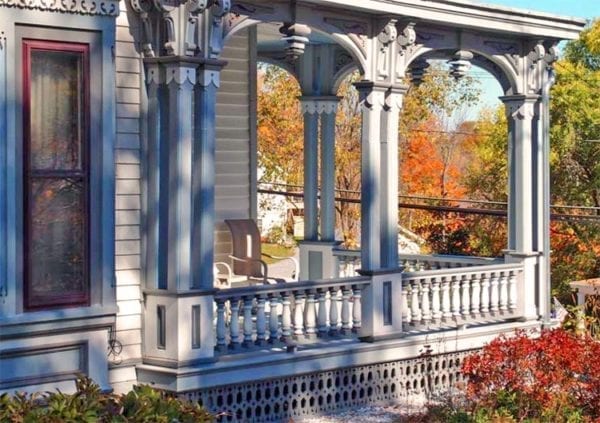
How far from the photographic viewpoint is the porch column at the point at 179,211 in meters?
9.98

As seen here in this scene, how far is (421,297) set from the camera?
1251 cm

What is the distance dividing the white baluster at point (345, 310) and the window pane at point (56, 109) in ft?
10.3

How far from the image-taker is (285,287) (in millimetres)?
11094

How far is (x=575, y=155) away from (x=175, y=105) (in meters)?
16.7

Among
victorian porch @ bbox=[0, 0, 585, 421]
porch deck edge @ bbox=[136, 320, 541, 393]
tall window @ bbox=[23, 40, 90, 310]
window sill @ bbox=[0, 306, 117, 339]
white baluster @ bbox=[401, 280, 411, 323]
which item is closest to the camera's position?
window sill @ bbox=[0, 306, 117, 339]

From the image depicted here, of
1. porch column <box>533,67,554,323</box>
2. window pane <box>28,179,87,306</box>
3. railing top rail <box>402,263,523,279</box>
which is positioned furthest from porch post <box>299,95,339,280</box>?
window pane <box>28,179,87,306</box>

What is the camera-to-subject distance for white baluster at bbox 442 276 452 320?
12.7 meters

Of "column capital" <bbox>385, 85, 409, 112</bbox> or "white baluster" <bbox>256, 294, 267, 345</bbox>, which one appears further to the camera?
"column capital" <bbox>385, 85, 409, 112</bbox>

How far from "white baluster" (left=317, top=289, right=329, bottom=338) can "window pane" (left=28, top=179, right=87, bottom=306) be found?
2.64m

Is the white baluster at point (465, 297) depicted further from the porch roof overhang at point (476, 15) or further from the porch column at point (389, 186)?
the porch roof overhang at point (476, 15)

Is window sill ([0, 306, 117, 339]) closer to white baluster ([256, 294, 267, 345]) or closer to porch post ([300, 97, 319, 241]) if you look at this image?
white baluster ([256, 294, 267, 345])

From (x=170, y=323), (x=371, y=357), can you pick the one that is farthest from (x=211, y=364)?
(x=371, y=357)

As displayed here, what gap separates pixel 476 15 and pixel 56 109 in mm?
4889

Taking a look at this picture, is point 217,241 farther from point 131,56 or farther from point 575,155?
point 575,155
